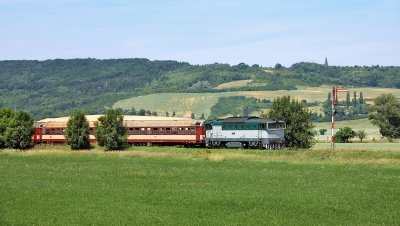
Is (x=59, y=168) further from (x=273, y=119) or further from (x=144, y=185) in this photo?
(x=273, y=119)

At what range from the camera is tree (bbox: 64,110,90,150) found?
70.2 metres

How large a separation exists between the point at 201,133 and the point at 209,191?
36803 millimetres

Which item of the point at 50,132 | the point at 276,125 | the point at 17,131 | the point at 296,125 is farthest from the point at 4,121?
the point at 296,125

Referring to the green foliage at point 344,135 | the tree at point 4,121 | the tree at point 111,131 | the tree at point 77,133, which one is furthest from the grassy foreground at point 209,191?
the green foliage at point 344,135

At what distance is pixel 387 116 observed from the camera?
4124 inches

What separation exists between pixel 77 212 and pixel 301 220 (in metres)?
10.4

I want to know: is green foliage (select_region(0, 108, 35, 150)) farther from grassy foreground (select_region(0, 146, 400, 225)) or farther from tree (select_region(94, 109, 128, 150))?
grassy foreground (select_region(0, 146, 400, 225))

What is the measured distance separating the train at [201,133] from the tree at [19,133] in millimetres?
3601

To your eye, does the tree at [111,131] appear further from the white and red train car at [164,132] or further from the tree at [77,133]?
the tree at [77,133]

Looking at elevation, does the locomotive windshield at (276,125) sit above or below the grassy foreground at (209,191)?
above

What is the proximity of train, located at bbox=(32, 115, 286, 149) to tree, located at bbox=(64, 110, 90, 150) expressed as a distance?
9.25 ft

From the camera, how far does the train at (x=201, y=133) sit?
62.6 metres

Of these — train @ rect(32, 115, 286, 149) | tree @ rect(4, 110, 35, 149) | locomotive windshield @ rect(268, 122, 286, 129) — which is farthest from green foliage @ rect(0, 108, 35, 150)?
locomotive windshield @ rect(268, 122, 286, 129)

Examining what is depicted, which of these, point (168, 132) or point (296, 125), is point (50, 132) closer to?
point (168, 132)
